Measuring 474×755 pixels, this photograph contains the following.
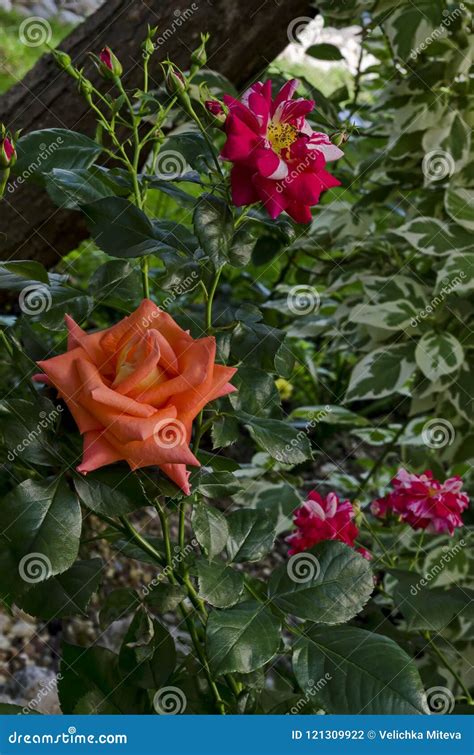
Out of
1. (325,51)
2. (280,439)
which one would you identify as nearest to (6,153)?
(280,439)

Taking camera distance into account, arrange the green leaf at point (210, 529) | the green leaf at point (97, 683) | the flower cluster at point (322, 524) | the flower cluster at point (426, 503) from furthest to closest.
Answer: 1. the flower cluster at point (426, 503)
2. the flower cluster at point (322, 524)
3. the green leaf at point (97, 683)
4. the green leaf at point (210, 529)

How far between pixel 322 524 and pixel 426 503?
190mm

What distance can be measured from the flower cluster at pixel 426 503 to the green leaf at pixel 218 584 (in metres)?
0.47

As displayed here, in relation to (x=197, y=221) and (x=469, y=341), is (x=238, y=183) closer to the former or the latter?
(x=197, y=221)

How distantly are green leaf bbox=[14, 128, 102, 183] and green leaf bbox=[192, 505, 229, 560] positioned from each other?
30 centimetres

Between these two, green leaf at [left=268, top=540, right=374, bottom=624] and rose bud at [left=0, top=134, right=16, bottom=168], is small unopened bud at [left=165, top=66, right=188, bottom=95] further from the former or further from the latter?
green leaf at [left=268, top=540, right=374, bottom=624]

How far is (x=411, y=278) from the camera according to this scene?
1604mm

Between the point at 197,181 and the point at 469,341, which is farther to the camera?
the point at 469,341

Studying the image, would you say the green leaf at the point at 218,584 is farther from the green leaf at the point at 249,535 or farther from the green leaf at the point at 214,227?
the green leaf at the point at 214,227

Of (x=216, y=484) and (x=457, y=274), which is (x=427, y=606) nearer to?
(x=216, y=484)

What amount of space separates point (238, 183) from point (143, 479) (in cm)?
23

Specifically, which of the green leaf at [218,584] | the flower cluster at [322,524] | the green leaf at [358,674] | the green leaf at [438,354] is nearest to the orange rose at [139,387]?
the green leaf at [218,584]

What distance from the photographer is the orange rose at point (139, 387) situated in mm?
626
